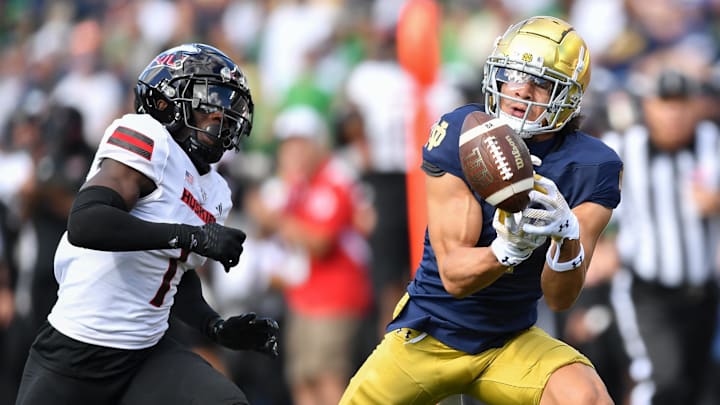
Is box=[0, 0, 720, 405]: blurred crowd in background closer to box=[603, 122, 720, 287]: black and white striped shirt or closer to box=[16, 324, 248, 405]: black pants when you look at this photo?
box=[603, 122, 720, 287]: black and white striped shirt

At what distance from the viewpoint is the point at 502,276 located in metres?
4.27

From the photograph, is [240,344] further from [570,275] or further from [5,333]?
[5,333]

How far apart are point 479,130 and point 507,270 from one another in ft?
1.62

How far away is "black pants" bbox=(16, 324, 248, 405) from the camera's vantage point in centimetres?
412

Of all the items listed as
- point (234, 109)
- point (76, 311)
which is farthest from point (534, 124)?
point (76, 311)

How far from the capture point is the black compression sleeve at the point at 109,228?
3836mm

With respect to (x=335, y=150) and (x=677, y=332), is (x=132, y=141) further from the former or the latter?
(x=335, y=150)

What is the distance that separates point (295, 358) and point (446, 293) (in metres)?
4.00

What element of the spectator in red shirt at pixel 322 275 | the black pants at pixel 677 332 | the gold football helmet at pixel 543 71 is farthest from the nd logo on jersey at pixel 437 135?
the spectator in red shirt at pixel 322 275

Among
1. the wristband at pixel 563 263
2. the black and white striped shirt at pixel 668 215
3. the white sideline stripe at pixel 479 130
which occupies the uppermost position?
the white sideline stripe at pixel 479 130

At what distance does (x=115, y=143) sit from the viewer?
13.2 ft

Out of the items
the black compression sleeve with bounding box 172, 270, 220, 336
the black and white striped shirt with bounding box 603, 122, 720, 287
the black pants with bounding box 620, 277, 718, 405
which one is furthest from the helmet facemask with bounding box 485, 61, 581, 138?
the black pants with bounding box 620, 277, 718, 405

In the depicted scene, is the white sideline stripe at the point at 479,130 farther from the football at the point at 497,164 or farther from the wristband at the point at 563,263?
the wristband at the point at 563,263

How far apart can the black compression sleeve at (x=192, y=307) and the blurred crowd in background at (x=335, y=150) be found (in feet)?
9.78
